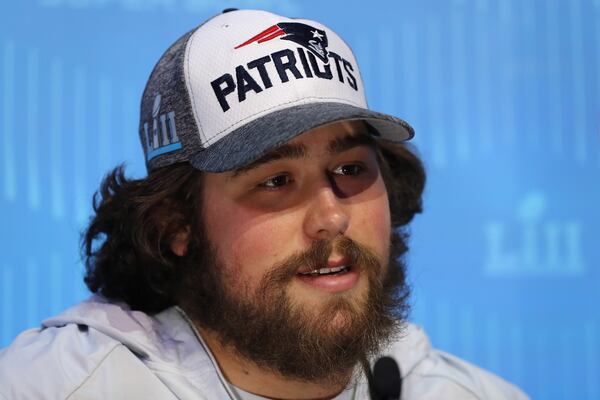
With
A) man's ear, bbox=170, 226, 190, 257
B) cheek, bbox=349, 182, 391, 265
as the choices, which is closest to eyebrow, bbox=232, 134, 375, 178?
cheek, bbox=349, 182, 391, 265

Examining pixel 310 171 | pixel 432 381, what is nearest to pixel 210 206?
pixel 310 171

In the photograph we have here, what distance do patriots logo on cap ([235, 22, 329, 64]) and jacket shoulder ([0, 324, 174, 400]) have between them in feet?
1.82

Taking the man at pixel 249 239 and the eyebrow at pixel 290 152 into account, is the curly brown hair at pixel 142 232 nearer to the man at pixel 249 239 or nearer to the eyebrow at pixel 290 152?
the man at pixel 249 239

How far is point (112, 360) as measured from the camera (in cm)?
140

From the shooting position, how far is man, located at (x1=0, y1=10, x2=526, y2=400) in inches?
54.6

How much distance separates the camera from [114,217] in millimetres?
1677

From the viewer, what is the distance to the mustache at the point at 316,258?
4.52 feet

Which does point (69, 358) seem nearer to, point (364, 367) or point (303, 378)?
point (303, 378)

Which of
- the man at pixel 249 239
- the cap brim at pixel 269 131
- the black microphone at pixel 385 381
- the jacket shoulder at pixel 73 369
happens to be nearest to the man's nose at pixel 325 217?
the man at pixel 249 239

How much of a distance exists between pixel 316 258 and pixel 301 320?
0.36 ft

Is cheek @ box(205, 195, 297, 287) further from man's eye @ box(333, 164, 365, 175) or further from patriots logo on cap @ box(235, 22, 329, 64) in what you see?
patriots logo on cap @ box(235, 22, 329, 64)

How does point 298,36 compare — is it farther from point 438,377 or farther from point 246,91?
point 438,377

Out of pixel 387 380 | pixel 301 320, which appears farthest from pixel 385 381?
pixel 301 320

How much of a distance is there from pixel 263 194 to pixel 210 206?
139mm
